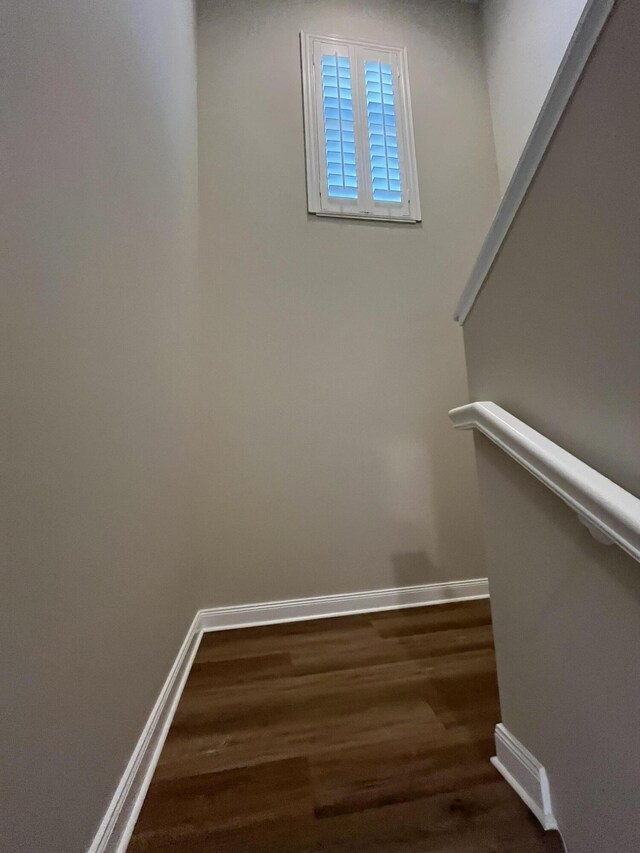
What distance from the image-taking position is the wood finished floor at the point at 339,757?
857 mm

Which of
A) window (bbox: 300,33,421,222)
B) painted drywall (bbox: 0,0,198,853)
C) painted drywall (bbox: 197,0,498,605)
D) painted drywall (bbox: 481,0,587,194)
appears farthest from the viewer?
window (bbox: 300,33,421,222)

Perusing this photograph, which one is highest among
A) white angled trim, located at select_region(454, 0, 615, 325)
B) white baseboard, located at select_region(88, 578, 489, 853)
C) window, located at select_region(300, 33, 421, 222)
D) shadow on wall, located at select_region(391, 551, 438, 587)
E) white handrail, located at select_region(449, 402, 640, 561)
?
window, located at select_region(300, 33, 421, 222)

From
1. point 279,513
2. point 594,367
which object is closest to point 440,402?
point 279,513

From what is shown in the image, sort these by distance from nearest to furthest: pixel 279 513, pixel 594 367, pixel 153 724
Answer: pixel 594 367
pixel 153 724
pixel 279 513

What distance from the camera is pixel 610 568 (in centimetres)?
68

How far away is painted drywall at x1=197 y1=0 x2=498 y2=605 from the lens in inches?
87.1

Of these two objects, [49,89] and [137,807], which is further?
[137,807]

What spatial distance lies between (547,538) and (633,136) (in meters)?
0.70

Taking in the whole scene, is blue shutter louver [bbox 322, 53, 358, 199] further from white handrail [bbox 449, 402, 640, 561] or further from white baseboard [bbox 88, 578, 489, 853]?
white baseboard [bbox 88, 578, 489, 853]

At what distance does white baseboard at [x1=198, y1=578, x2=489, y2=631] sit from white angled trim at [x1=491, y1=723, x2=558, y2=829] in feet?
3.90

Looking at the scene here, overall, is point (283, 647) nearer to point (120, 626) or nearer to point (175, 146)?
point (120, 626)

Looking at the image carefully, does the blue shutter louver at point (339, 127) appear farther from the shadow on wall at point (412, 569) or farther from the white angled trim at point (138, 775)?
the white angled trim at point (138, 775)

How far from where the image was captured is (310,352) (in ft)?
7.79

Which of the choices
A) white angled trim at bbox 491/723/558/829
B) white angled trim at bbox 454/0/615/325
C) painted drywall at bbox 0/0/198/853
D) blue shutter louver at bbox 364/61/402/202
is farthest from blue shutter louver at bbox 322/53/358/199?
white angled trim at bbox 491/723/558/829
